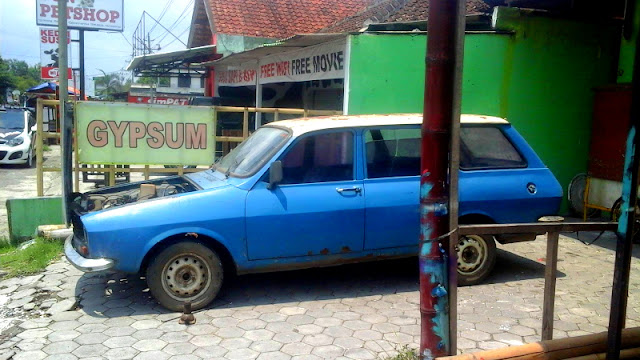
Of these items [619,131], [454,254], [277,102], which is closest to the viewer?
[454,254]

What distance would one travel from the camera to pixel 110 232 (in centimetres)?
466

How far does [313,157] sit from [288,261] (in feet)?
3.22

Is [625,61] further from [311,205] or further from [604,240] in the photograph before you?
[311,205]

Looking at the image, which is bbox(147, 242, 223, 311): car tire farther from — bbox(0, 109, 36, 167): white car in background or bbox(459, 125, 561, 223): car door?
bbox(0, 109, 36, 167): white car in background

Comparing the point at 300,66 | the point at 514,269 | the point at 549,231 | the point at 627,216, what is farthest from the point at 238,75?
the point at 627,216

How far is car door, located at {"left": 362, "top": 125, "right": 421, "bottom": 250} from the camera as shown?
5281 millimetres

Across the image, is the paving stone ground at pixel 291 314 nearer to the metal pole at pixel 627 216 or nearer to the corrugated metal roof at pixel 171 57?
the metal pole at pixel 627 216

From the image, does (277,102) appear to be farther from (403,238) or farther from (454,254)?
(454,254)

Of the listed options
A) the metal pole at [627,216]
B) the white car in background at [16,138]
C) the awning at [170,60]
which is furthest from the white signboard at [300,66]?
the white car in background at [16,138]

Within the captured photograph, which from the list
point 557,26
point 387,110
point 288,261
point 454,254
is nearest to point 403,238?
point 288,261

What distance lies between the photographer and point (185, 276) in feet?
16.1

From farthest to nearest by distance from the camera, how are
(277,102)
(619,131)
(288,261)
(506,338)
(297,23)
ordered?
(297,23) → (277,102) → (619,131) → (288,261) → (506,338)

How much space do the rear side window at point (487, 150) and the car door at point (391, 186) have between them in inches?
19.6

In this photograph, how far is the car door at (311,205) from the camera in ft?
16.4
